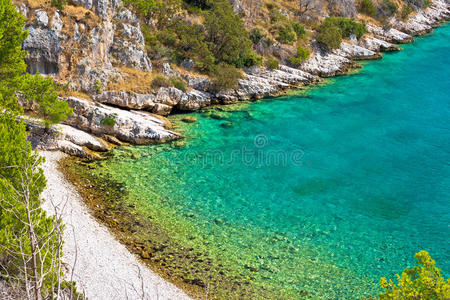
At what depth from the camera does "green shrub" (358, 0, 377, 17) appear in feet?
→ 304

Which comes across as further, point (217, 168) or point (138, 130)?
point (138, 130)

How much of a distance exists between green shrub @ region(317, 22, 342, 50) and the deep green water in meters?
17.0

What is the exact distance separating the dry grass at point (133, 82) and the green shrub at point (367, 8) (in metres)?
63.1

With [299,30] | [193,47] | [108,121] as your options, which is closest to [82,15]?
[108,121]

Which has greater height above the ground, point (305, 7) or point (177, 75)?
point (305, 7)

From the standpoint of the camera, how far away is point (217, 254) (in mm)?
29016

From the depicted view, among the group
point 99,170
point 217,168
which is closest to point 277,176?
point 217,168

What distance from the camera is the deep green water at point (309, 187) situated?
29609mm

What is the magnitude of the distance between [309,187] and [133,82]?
25379 mm

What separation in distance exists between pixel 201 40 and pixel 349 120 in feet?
79.7

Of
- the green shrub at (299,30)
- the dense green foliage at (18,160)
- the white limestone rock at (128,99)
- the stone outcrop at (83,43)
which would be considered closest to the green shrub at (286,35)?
the green shrub at (299,30)

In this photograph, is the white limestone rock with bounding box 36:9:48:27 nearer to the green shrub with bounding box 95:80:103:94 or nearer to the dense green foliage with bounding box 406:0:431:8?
the green shrub with bounding box 95:80:103:94

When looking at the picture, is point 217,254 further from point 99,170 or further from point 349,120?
point 349,120

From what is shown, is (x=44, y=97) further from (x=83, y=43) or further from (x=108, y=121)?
(x=83, y=43)
